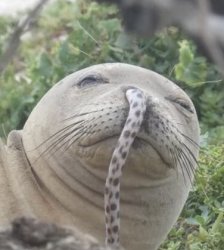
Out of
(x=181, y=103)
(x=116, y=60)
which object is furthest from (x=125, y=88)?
(x=116, y=60)

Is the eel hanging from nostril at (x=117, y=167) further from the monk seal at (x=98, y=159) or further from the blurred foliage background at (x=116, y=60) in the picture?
the blurred foliage background at (x=116, y=60)

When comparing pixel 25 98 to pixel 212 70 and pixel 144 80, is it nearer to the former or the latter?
pixel 212 70

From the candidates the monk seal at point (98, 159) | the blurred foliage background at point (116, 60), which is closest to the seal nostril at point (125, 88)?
the monk seal at point (98, 159)

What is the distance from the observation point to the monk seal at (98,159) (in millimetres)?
4500

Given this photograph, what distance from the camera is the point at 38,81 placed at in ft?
27.6

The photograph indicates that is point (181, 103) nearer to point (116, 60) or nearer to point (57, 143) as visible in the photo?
point (57, 143)

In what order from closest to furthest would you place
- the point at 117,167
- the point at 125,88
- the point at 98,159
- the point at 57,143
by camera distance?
the point at 117,167
the point at 98,159
the point at 125,88
the point at 57,143

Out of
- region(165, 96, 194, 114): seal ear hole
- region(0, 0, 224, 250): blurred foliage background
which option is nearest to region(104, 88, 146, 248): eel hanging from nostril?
region(165, 96, 194, 114): seal ear hole

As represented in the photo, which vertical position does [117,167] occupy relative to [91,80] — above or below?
above

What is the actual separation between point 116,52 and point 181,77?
0.56 metres

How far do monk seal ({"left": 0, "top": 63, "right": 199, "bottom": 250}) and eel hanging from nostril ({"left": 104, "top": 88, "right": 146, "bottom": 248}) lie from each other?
0.13 metres

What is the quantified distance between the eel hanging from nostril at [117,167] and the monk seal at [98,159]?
13 cm

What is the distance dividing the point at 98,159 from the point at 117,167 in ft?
1.28

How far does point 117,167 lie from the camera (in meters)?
4.17
